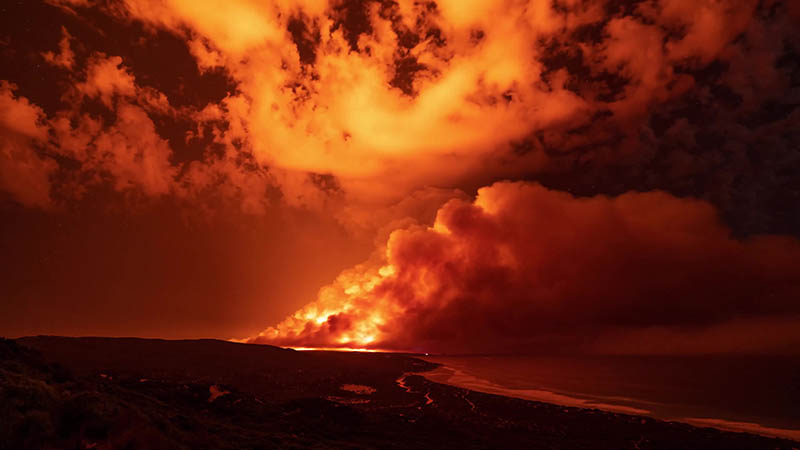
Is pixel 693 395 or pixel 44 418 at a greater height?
pixel 44 418

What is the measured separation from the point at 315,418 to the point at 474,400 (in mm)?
37135

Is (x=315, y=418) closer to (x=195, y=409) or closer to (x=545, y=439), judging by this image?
(x=195, y=409)

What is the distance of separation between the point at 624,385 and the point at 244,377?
108070 mm

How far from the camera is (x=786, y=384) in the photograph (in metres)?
141

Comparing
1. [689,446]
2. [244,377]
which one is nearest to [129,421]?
[689,446]

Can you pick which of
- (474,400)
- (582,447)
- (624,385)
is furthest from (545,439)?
(624,385)

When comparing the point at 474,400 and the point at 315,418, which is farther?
the point at 474,400

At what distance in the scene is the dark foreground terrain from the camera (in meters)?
18.8

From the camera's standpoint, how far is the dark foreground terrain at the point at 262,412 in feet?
61.7

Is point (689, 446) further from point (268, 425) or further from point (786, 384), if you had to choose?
point (786, 384)

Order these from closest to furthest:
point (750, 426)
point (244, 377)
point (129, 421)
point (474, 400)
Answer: point (129, 421) < point (750, 426) < point (474, 400) < point (244, 377)

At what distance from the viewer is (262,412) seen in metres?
45.7

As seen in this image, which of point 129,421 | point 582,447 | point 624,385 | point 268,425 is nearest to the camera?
point 129,421

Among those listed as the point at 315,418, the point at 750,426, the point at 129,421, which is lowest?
the point at 750,426
